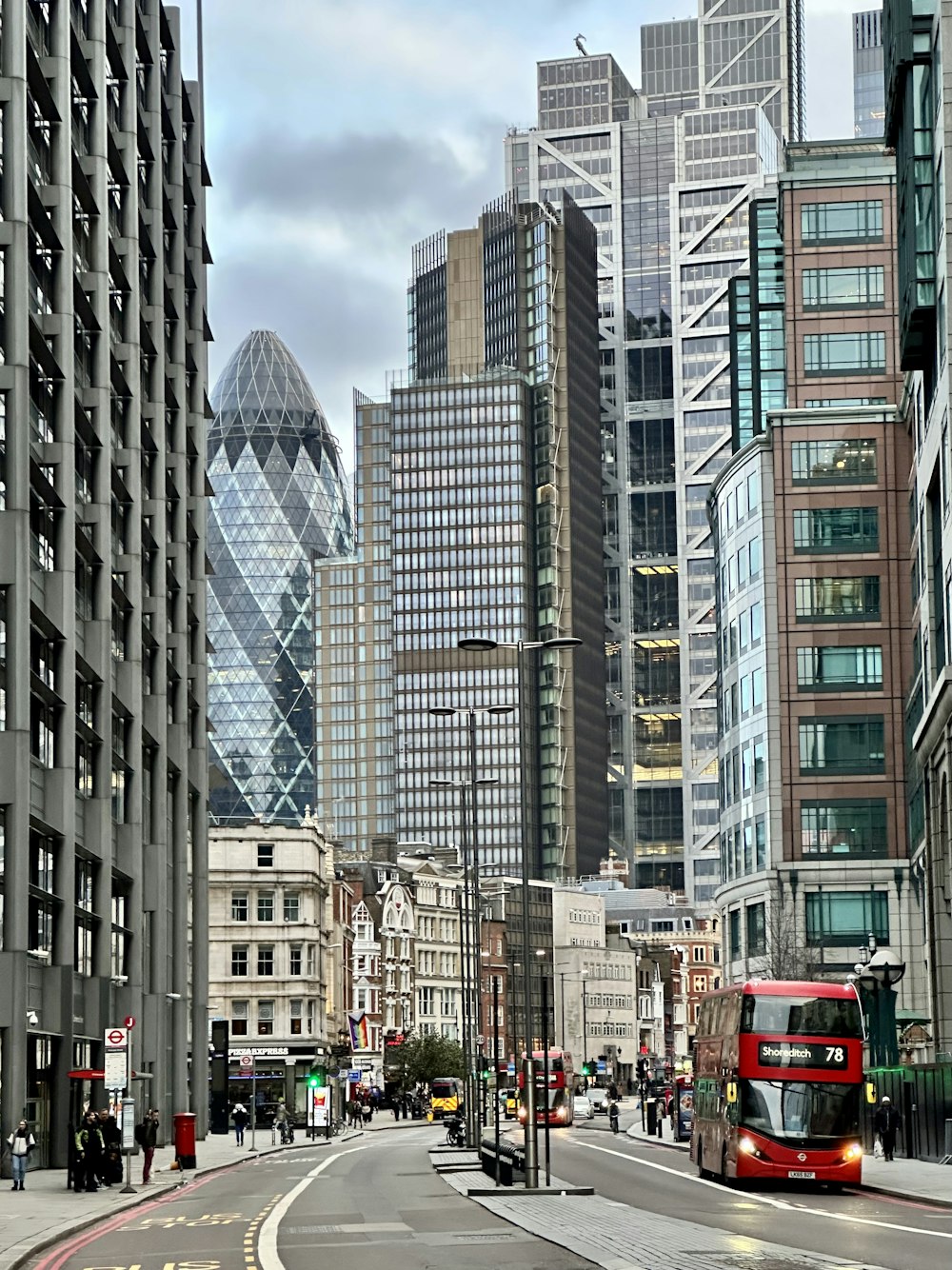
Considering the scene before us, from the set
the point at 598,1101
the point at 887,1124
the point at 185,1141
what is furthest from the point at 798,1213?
the point at 598,1101

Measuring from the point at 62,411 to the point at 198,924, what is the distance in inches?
1466

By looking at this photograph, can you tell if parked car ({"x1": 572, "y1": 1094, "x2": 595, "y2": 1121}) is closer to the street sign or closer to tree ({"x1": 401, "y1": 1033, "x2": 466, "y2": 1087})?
tree ({"x1": 401, "y1": 1033, "x2": 466, "y2": 1087})

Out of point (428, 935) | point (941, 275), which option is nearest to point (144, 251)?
point (941, 275)

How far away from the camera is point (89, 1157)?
48.7m

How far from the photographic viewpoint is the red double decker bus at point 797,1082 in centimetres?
4206

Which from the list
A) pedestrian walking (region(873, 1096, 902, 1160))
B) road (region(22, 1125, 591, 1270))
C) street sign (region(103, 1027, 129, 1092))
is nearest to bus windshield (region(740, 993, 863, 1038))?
road (region(22, 1125, 591, 1270))

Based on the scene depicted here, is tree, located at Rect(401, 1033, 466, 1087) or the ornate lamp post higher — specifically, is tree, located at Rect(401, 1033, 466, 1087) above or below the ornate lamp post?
below

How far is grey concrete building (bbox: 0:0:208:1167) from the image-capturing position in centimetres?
5759

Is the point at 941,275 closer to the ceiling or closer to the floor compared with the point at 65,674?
closer to the ceiling

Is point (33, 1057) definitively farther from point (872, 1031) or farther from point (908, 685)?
point (908, 685)

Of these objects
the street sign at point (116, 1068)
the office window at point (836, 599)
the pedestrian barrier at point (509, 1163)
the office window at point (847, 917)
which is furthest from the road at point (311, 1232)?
the office window at point (836, 599)

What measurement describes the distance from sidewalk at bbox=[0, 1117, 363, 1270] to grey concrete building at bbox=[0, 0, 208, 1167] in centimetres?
342

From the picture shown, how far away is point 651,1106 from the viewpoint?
93.4 m

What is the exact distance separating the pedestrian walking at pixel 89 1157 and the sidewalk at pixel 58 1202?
1.11 ft
